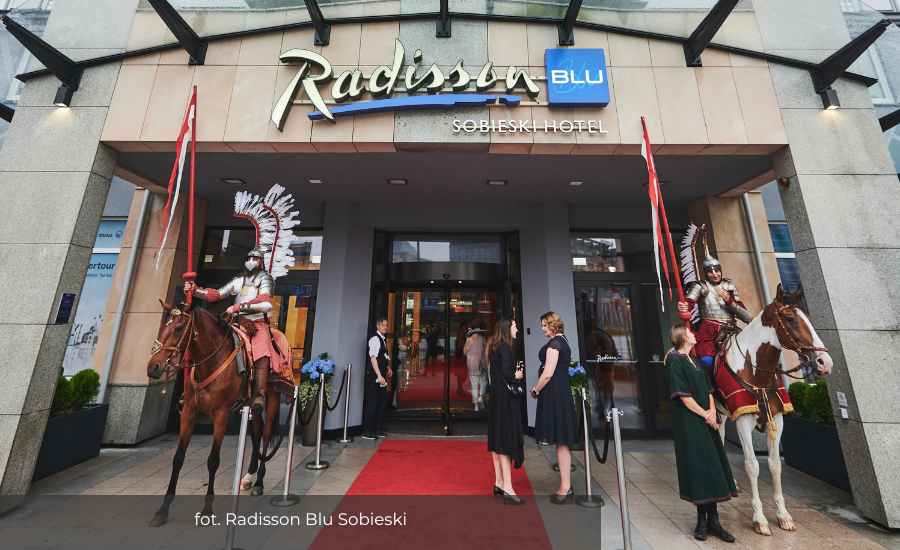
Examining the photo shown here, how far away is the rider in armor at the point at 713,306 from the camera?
424 centimetres

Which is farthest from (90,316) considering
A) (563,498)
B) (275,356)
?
(563,498)

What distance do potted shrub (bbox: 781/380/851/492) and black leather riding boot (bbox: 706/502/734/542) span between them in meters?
2.52

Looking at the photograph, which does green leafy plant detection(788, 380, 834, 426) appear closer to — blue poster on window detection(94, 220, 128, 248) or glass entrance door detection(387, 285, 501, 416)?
glass entrance door detection(387, 285, 501, 416)

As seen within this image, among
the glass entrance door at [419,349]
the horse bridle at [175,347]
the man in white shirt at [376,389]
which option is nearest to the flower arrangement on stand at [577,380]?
the glass entrance door at [419,349]

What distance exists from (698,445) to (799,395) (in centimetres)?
326

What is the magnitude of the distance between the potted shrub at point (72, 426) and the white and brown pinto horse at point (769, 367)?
26.9ft

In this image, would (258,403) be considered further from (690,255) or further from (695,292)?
(690,255)

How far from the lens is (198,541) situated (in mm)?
2975

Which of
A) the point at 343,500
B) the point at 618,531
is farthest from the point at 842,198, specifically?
the point at 343,500

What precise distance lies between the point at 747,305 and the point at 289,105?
824 cm

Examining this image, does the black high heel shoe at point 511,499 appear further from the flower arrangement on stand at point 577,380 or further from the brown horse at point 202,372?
the brown horse at point 202,372

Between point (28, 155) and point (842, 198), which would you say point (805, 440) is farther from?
point (28, 155)

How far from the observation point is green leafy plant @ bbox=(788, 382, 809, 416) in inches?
185

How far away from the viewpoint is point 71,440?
15.4ft
